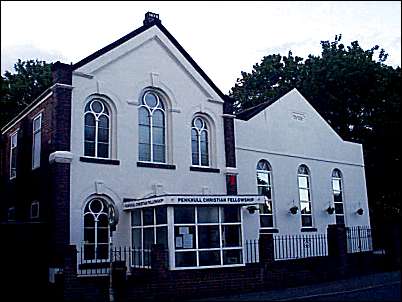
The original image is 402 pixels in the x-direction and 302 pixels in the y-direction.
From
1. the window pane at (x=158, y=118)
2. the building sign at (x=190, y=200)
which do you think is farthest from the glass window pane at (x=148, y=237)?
the window pane at (x=158, y=118)

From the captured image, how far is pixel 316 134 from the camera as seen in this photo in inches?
1065

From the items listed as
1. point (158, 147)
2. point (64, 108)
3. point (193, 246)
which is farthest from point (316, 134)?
point (64, 108)

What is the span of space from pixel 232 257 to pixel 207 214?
5.85 ft

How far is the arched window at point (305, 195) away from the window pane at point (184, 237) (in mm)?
9578

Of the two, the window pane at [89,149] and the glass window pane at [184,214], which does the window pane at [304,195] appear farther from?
the window pane at [89,149]

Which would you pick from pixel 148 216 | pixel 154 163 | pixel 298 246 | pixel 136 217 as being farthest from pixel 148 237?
pixel 298 246

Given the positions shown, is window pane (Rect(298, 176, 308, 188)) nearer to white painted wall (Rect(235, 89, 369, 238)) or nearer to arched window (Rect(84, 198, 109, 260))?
white painted wall (Rect(235, 89, 369, 238))

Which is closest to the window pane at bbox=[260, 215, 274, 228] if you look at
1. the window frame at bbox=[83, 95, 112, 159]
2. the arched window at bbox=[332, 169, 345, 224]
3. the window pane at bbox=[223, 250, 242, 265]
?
the arched window at bbox=[332, 169, 345, 224]

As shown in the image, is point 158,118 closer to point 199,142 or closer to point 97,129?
point 199,142

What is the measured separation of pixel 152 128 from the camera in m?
20.5

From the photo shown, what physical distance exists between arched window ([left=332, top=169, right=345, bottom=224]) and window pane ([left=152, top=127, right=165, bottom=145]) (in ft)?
36.6

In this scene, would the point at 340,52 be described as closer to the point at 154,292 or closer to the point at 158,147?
the point at 158,147

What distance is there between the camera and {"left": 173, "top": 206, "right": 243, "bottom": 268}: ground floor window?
56.0 ft

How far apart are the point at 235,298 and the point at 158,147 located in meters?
7.81
